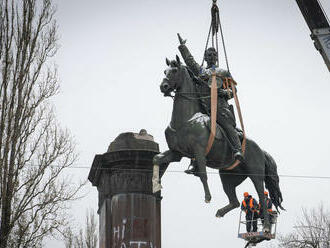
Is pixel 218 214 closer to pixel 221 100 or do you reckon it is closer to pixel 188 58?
pixel 221 100

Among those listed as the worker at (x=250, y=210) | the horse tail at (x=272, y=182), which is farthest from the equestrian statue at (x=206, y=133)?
the worker at (x=250, y=210)

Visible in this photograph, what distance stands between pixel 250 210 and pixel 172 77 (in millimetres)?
4880

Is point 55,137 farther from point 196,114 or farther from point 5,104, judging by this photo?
point 196,114

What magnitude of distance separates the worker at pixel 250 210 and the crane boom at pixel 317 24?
727 cm

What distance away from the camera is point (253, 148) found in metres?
19.9

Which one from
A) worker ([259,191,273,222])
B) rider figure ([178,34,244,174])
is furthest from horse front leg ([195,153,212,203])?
worker ([259,191,273,222])

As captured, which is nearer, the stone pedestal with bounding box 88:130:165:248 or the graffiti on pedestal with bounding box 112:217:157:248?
the graffiti on pedestal with bounding box 112:217:157:248

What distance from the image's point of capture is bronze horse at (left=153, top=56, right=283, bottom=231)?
1816cm

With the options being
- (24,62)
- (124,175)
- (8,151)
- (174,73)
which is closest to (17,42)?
(24,62)

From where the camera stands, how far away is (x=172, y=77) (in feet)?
61.1

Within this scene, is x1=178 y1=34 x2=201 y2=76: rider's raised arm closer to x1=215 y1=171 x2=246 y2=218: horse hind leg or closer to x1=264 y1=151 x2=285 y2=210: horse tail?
x1=215 y1=171 x2=246 y2=218: horse hind leg

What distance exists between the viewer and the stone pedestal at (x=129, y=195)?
72.9ft

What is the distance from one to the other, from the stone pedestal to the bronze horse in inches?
143

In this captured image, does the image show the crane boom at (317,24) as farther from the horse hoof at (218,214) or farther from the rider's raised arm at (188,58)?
the horse hoof at (218,214)
